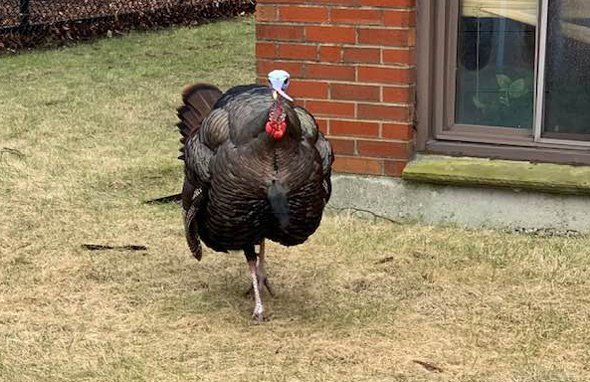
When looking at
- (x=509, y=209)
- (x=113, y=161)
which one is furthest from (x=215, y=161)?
(x=113, y=161)

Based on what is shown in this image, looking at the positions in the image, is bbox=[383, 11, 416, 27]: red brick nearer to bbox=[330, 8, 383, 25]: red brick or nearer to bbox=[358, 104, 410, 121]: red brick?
bbox=[330, 8, 383, 25]: red brick

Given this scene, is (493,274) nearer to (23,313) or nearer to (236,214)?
(236,214)

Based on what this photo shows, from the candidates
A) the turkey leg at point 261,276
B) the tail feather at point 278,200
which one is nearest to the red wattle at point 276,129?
the tail feather at point 278,200

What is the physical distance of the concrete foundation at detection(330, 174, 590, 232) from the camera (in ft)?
17.3

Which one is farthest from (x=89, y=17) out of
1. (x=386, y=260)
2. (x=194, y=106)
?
(x=386, y=260)

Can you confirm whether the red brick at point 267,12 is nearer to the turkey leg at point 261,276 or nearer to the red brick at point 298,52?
the red brick at point 298,52

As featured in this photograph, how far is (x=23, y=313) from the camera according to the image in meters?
4.50

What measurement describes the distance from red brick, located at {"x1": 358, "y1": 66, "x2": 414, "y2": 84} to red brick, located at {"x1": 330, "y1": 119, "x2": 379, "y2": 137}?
24 cm

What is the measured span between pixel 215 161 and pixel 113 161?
3.03 meters

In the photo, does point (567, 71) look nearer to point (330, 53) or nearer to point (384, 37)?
point (384, 37)

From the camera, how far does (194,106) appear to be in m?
4.68

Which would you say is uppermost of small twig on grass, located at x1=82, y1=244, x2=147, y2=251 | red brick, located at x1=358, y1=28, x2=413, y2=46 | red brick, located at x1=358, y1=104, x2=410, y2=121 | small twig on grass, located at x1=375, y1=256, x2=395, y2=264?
red brick, located at x1=358, y1=28, x2=413, y2=46

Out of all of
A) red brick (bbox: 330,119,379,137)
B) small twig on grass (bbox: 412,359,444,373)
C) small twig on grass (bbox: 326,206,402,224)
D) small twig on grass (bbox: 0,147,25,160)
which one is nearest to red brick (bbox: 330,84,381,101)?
red brick (bbox: 330,119,379,137)

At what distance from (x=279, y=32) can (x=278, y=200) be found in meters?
1.86
